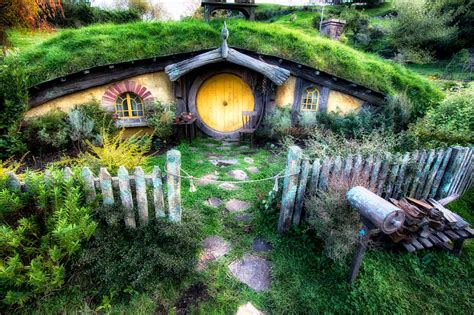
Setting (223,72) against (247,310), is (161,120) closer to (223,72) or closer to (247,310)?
(223,72)

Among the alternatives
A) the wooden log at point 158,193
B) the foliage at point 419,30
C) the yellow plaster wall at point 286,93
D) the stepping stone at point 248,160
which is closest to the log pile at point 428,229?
the wooden log at point 158,193

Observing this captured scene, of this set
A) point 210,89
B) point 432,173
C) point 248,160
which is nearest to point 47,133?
point 210,89

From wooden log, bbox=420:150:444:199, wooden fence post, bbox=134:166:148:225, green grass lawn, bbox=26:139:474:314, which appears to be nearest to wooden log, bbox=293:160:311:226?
green grass lawn, bbox=26:139:474:314

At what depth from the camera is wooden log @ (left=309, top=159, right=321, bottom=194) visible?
3411 millimetres

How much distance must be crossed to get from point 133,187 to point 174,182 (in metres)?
0.57

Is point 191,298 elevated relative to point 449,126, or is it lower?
lower

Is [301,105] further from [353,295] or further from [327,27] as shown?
[327,27]

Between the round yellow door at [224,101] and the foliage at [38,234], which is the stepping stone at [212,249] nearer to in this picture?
the foliage at [38,234]

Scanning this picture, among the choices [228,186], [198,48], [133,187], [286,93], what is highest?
[198,48]

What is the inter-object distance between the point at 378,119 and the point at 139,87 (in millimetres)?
7124

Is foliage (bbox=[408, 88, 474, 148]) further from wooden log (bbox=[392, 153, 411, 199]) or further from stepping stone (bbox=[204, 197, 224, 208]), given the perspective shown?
stepping stone (bbox=[204, 197, 224, 208])

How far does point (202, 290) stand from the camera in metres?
2.82

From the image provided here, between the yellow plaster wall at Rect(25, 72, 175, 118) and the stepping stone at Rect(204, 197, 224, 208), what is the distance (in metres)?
4.24

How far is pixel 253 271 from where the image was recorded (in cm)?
313
